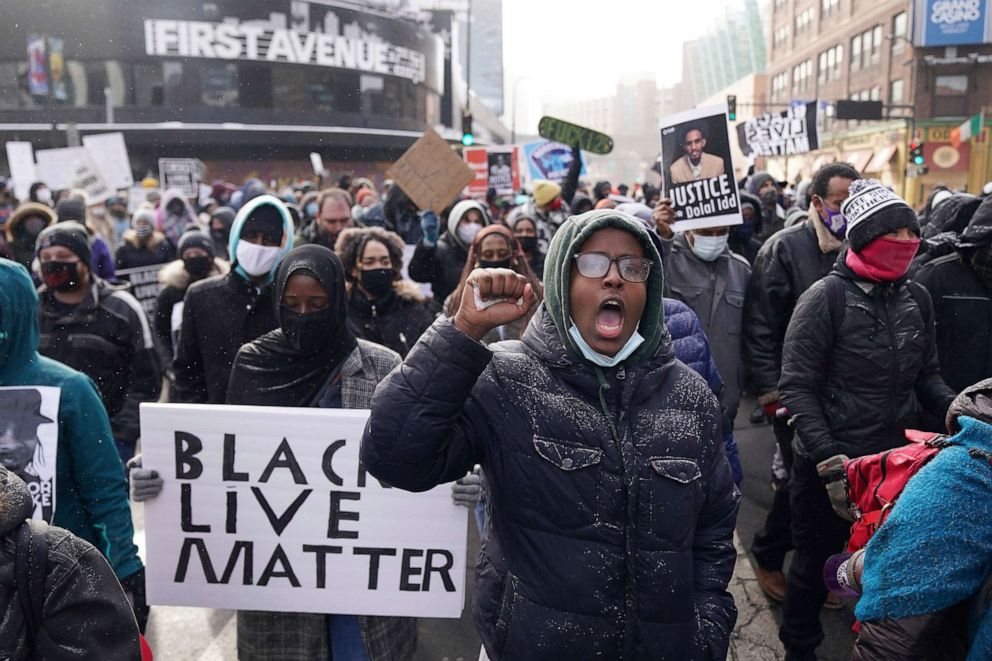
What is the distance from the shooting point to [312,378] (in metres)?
3.35

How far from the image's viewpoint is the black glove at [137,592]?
3.02 m

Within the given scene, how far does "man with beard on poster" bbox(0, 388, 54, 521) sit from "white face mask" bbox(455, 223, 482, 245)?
13.6 feet

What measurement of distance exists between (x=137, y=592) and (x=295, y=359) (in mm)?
1035

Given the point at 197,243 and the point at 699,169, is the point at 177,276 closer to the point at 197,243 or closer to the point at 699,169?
the point at 197,243

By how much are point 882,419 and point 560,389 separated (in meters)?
2.11

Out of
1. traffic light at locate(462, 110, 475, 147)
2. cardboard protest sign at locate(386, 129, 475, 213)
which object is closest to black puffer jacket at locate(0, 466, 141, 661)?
cardboard protest sign at locate(386, 129, 475, 213)

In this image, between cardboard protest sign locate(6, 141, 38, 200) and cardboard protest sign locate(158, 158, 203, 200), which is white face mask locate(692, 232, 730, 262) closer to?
cardboard protest sign locate(6, 141, 38, 200)

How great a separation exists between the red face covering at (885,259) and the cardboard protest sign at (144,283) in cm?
633

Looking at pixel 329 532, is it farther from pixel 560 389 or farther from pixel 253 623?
pixel 560 389

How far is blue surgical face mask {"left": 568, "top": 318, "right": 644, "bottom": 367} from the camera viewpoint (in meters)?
2.06

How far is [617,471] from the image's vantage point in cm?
201

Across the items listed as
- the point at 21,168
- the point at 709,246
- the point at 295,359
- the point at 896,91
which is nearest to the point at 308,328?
the point at 295,359

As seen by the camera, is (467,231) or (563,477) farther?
(467,231)

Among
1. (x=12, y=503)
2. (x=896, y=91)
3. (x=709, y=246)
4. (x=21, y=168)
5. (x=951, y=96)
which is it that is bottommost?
(x=12, y=503)
